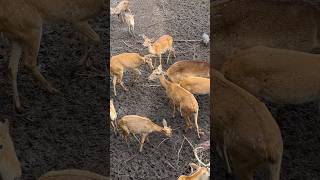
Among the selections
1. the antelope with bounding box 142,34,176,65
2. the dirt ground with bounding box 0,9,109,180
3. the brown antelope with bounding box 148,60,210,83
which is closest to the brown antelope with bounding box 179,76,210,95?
the brown antelope with bounding box 148,60,210,83

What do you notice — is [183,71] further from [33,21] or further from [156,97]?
[33,21]

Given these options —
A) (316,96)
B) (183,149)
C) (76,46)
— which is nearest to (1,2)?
(76,46)

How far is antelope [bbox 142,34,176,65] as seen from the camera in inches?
78.3

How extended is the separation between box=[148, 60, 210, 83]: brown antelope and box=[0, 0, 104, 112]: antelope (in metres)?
0.27

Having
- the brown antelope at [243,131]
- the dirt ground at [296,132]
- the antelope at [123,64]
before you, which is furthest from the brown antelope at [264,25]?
the antelope at [123,64]

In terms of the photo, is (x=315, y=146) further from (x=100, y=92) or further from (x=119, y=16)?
(x=119, y=16)

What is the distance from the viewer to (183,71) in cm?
197

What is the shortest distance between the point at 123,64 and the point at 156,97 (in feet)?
0.44

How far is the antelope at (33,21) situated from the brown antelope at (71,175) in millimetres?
232

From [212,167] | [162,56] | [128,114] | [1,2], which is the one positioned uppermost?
[1,2]

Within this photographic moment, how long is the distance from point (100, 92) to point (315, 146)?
576mm

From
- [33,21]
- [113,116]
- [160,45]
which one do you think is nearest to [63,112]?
[113,116]

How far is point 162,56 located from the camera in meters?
2.02

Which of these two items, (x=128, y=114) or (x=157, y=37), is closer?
(x=128, y=114)
